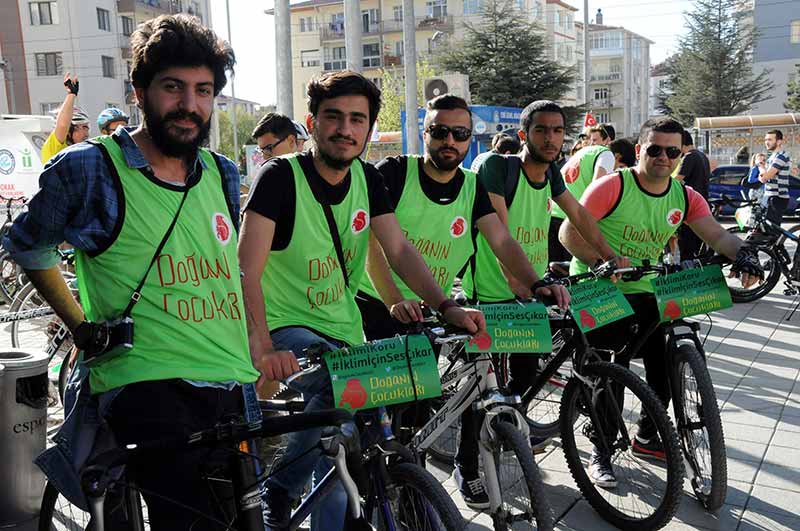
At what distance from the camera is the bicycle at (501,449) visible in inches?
117

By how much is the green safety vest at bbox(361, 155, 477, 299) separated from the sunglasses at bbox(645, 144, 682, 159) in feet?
3.39

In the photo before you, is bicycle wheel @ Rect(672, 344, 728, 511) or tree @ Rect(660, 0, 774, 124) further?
tree @ Rect(660, 0, 774, 124)

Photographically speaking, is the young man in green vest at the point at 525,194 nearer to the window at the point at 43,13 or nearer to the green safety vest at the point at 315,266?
the green safety vest at the point at 315,266

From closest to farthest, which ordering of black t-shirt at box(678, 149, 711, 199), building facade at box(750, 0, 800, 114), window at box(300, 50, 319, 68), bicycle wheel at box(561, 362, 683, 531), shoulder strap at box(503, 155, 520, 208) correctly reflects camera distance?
bicycle wheel at box(561, 362, 683, 531)
shoulder strap at box(503, 155, 520, 208)
black t-shirt at box(678, 149, 711, 199)
building facade at box(750, 0, 800, 114)
window at box(300, 50, 319, 68)

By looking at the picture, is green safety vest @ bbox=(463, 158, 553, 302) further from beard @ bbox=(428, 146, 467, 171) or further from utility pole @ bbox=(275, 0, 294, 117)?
utility pole @ bbox=(275, 0, 294, 117)

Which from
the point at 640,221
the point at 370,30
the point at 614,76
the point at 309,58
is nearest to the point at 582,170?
the point at 640,221

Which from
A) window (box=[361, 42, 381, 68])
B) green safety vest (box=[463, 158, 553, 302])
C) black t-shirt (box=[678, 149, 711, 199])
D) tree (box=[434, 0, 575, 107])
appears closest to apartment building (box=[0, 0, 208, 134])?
window (box=[361, 42, 381, 68])

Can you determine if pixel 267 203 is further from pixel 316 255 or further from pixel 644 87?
pixel 644 87

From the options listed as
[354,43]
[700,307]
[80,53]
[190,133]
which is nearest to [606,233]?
[700,307]

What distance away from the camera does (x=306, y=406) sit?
3020 mm

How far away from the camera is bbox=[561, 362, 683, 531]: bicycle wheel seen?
3.65 metres

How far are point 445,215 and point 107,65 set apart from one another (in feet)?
171

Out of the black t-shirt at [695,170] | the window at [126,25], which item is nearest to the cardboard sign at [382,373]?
the black t-shirt at [695,170]

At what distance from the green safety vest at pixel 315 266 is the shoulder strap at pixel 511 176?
157cm
